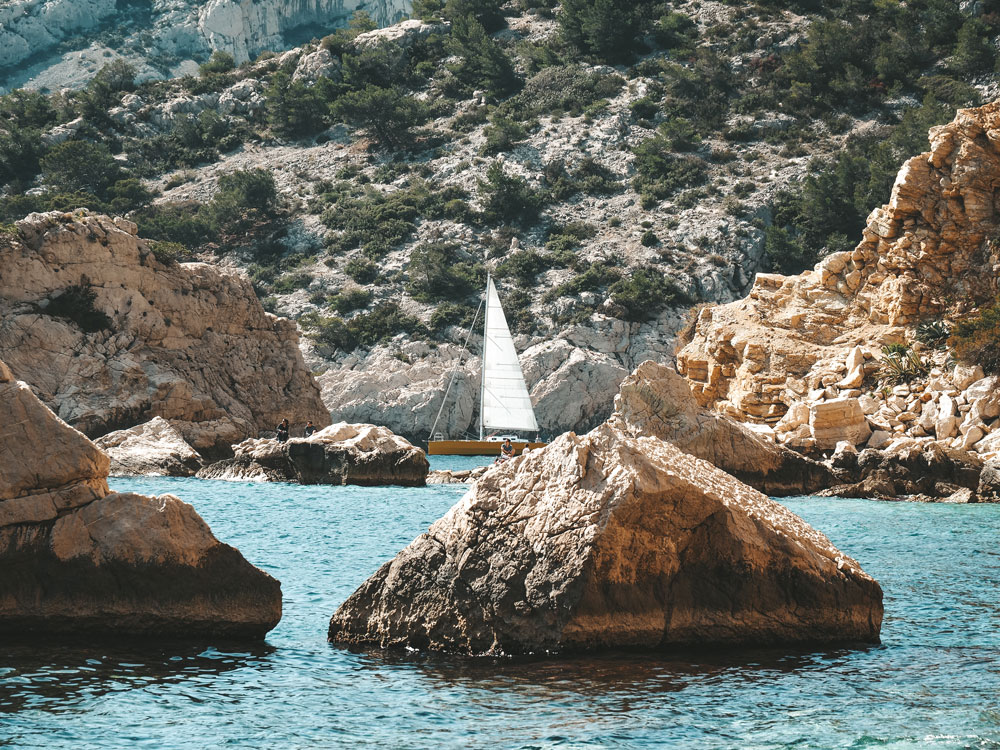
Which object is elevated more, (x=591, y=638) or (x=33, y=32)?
(x=33, y=32)

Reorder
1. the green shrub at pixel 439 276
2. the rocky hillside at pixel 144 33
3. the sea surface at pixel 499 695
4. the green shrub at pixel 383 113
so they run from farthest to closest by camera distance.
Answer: the rocky hillside at pixel 144 33
the green shrub at pixel 383 113
the green shrub at pixel 439 276
the sea surface at pixel 499 695

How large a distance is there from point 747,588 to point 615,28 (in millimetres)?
81878

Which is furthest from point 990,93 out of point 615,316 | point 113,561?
point 113,561

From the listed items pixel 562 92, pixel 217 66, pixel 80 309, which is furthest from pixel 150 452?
pixel 217 66

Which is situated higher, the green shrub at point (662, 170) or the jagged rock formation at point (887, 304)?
the green shrub at point (662, 170)

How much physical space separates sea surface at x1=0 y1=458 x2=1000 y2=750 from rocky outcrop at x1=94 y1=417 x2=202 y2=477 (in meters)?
20.4

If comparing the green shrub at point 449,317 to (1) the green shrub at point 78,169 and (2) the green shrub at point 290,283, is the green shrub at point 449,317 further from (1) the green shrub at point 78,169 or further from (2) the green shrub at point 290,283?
(1) the green shrub at point 78,169

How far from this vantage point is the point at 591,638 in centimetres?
862

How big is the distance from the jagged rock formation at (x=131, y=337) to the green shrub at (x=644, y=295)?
82.4 ft

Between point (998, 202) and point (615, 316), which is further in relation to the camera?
point (615, 316)

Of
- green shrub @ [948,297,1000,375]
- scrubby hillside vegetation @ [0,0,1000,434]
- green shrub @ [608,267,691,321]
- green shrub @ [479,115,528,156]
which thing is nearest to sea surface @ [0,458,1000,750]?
green shrub @ [948,297,1000,375]

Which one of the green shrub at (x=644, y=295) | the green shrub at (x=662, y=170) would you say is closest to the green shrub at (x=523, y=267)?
the green shrub at (x=644, y=295)

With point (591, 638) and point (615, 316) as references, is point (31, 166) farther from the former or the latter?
point (591, 638)

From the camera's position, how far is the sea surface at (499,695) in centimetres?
663
